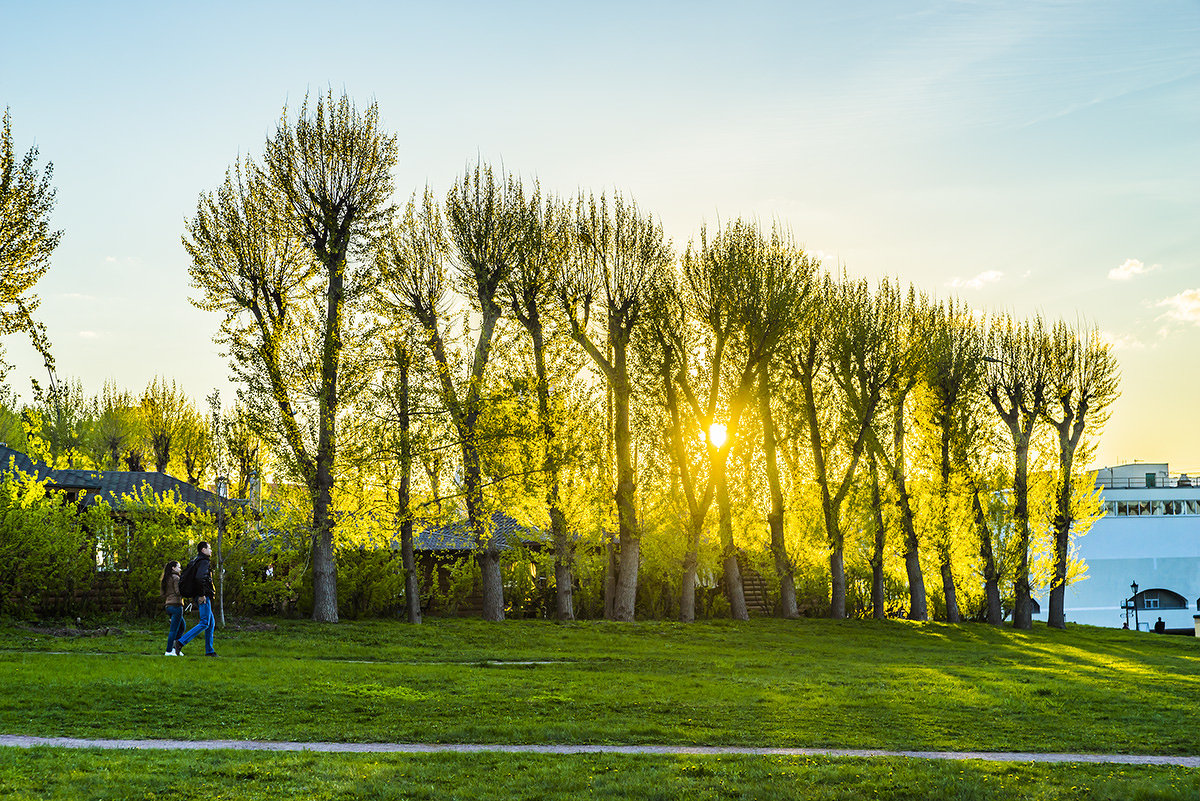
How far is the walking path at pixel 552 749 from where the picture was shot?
32.1ft

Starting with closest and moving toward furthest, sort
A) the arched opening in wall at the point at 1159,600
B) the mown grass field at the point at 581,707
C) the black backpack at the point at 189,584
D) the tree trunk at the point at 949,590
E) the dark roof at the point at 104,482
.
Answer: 1. the mown grass field at the point at 581,707
2. the black backpack at the point at 189,584
3. the dark roof at the point at 104,482
4. the tree trunk at the point at 949,590
5. the arched opening in wall at the point at 1159,600

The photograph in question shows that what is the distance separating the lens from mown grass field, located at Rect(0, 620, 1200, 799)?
29.1ft

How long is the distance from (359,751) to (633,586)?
20455mm

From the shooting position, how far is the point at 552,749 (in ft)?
33.7

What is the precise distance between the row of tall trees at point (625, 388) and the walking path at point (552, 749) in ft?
50.8

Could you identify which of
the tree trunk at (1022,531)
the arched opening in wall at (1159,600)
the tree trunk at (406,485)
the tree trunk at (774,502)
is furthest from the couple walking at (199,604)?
the arched opening in wall at (1159,600)

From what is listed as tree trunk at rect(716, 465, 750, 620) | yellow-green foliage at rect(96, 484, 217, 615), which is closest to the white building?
tree trunk at rect(716, 465, 750, 620)

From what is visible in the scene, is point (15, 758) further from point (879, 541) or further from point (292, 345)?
point (879, 541)

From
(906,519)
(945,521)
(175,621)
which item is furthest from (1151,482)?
(175,621)

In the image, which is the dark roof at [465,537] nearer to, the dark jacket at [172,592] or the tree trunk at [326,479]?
the tree trunk at [326,479]

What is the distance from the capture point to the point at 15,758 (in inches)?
343

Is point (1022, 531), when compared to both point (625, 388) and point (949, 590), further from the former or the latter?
point (625, 388)

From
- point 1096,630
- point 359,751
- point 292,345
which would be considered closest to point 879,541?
point 1096,630

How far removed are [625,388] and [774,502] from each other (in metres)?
8.03
